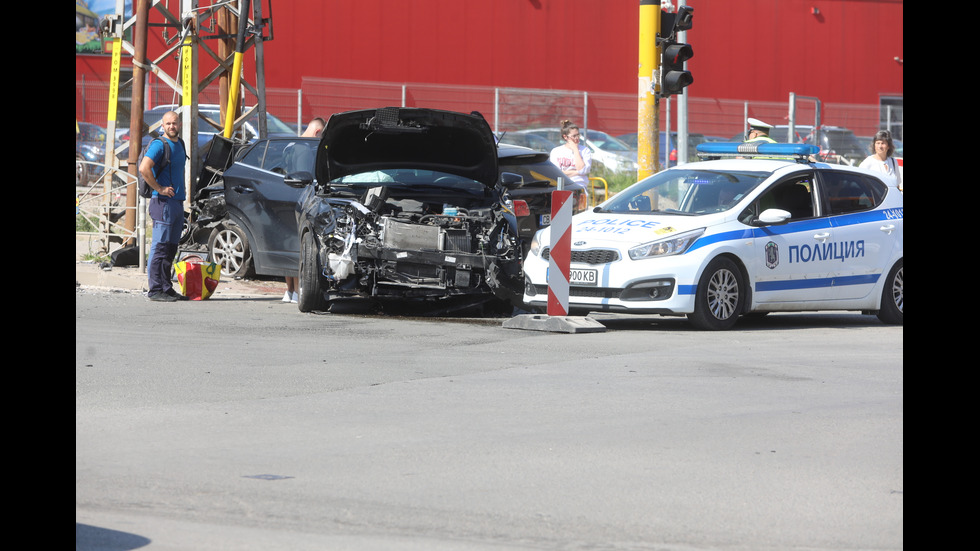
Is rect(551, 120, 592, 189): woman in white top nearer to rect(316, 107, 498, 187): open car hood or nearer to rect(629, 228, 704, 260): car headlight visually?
rect(316, 107, 498, 187): open car hood

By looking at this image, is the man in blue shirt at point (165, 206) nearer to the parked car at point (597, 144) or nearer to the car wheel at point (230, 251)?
the car wheel at point (230, 251)

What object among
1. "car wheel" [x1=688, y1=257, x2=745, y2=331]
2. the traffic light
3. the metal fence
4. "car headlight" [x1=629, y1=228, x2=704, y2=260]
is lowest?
"car wheel" [x1=688, y1=257, x2=745, y2=331]

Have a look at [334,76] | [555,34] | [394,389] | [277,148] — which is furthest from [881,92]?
[394,389]

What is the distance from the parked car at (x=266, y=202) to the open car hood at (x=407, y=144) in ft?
1.38

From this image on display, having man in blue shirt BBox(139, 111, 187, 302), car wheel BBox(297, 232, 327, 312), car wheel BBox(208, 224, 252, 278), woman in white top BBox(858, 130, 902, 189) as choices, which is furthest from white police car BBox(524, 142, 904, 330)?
car wheel BBox(208, 224, 252, 278)

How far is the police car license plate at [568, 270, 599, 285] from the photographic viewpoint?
1151cm

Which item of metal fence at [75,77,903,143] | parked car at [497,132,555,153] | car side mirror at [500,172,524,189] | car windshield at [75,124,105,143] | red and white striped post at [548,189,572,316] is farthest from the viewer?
parked car at [497,132,555,153]

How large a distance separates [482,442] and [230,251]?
9000mm

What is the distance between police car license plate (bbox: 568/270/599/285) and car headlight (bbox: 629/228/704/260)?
37cm

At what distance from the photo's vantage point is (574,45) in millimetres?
39000

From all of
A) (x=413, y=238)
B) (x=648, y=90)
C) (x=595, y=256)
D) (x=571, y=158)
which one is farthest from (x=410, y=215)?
(x=571, y=158)

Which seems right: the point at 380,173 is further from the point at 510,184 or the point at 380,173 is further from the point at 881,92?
the point at 881,92

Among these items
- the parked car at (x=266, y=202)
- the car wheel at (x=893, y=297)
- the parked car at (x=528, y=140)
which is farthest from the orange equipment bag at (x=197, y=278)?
the parked car at (x=528, y=140)
